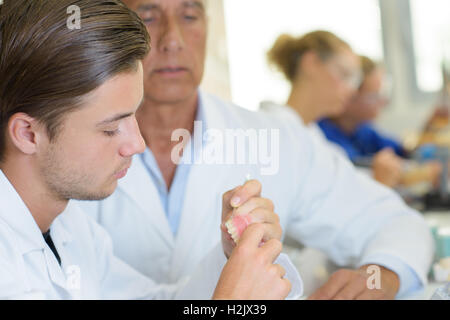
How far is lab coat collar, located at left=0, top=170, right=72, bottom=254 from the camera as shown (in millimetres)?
543

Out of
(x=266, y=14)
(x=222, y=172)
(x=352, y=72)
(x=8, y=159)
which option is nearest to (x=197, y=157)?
(x=222, y=172)

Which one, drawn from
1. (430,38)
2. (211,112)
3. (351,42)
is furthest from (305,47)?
(430,38)

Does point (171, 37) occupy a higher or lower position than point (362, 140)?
higher

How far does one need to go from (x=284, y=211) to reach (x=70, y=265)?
1.14 ft

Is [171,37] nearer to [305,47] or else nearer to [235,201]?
[235,201]

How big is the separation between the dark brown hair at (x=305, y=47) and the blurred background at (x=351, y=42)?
0.02 meters

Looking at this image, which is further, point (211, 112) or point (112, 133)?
point (211, 112)

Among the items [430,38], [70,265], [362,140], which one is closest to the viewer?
[70,265]

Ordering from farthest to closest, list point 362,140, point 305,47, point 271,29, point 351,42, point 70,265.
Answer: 1. point 362,140
2. point 351,42
3. point 305,47
4. point 271,29
5. point 70,265

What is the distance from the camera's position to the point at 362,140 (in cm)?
244

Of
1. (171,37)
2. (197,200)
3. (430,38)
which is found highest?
(430,38)

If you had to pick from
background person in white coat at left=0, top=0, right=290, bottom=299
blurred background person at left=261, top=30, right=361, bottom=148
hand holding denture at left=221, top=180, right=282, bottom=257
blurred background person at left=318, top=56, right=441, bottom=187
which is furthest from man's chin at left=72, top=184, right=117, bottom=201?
blurred background person at left=318, top=56, right=441, bottom=187

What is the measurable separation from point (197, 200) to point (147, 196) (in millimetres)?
68
